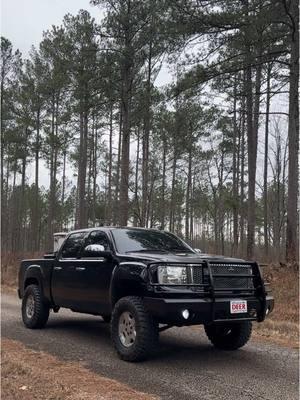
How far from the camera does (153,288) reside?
6.60 metres

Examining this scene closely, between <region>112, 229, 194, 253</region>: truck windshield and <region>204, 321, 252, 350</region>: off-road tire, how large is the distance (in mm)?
1291

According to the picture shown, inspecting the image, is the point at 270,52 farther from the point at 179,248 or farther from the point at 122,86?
the point at 179,248

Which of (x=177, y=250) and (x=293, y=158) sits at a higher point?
(x=293, y=158)

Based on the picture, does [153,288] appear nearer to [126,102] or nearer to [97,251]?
[97,251]

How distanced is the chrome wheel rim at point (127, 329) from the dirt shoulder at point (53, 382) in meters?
0.68

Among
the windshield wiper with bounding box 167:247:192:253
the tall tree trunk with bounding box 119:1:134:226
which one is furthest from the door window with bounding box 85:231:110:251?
the tall tree trunk with bounding box 119:1:134:226

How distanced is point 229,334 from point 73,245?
308cm

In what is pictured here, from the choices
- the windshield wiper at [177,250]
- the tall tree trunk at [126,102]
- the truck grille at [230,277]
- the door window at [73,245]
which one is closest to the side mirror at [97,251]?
the door window at [73,245]

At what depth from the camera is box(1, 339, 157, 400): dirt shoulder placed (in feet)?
17.6

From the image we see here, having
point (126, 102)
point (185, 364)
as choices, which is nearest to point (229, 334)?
point (185, 364)

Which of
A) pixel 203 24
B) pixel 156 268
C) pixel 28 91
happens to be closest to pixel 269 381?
pixel 156 268

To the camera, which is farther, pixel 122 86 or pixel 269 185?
pixel 269 185

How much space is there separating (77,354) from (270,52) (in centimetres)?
1353

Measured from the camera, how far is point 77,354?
7.47 metres
